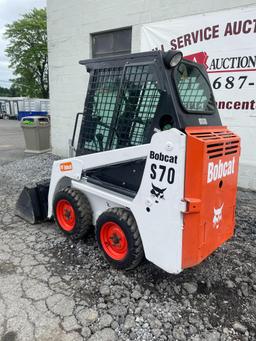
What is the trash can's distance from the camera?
8367mm

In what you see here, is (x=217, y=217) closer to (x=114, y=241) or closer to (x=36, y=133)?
(x=114, y=241)

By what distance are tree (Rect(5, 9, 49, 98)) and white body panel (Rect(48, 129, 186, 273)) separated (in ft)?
99.0

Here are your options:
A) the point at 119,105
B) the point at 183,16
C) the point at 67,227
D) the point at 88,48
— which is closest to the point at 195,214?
the point at 119,105

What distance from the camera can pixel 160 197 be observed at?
2258mm

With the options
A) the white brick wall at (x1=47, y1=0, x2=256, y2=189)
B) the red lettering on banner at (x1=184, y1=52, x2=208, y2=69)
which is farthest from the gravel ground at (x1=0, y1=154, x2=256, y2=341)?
the red lettering on banner at (x1=184, y1=52, x2=208, y2=69)

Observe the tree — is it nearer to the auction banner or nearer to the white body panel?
the auction banner

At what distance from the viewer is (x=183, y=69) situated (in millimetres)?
2574

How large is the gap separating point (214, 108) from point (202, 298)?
1781 mm

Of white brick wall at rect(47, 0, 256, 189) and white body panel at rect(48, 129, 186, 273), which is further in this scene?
white brick wall at rect(47, 0, 256, 189)

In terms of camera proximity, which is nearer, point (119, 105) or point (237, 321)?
point (237, 321)

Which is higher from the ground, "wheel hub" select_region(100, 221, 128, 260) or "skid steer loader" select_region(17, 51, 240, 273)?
"skid steer loader" select_region(17, 51, 240, 273)

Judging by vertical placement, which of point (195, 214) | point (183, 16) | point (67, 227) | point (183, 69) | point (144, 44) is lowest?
point (67, 227)

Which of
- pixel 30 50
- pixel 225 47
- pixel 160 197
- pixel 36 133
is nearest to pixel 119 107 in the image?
pixel 160 197

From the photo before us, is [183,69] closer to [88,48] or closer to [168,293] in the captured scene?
[168,293]
